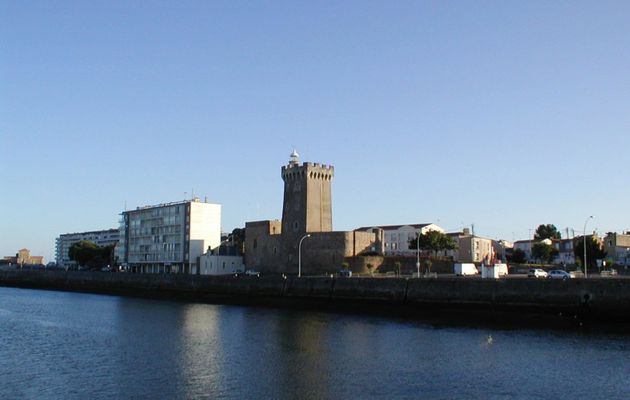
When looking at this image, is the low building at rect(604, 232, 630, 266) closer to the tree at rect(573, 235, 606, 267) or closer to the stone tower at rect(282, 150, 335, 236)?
the tree at rect(573, 235, 606, 267)

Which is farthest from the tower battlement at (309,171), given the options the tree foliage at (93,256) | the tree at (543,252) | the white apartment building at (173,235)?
the tree foliage at (93,256)

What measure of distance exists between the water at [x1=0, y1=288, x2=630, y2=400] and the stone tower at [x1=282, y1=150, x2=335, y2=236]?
1753 inches

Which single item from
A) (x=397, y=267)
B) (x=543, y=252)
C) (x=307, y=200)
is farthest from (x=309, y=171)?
(x=543, y=252)

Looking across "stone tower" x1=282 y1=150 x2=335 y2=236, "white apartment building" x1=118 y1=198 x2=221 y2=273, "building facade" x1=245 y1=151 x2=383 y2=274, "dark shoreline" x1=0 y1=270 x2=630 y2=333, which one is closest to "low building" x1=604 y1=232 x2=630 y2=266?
"building facade" x1=245 y1=151 x2=383 y2=274

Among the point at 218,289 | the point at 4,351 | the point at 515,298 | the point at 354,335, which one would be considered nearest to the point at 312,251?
the point at 218,289

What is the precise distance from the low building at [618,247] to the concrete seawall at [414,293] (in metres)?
69.5

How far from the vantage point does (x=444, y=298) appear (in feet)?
189

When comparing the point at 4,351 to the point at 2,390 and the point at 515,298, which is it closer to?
the point at 2,390

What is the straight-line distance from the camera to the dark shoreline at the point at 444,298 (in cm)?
4719

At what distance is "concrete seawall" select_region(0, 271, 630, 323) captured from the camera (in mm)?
47781

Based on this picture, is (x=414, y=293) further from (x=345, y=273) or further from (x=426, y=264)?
(x=426, y=264)

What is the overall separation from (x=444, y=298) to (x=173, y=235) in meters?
76.5

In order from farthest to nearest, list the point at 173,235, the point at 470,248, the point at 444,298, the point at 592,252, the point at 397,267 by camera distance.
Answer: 1. the point at 173,235
2. the point at 470,248
3. the point at 592,252
4. the point at 397,267
5. the point at 444,298

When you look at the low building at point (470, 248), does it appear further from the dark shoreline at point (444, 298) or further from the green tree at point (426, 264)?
the dark shoreline at point (444, 298)
